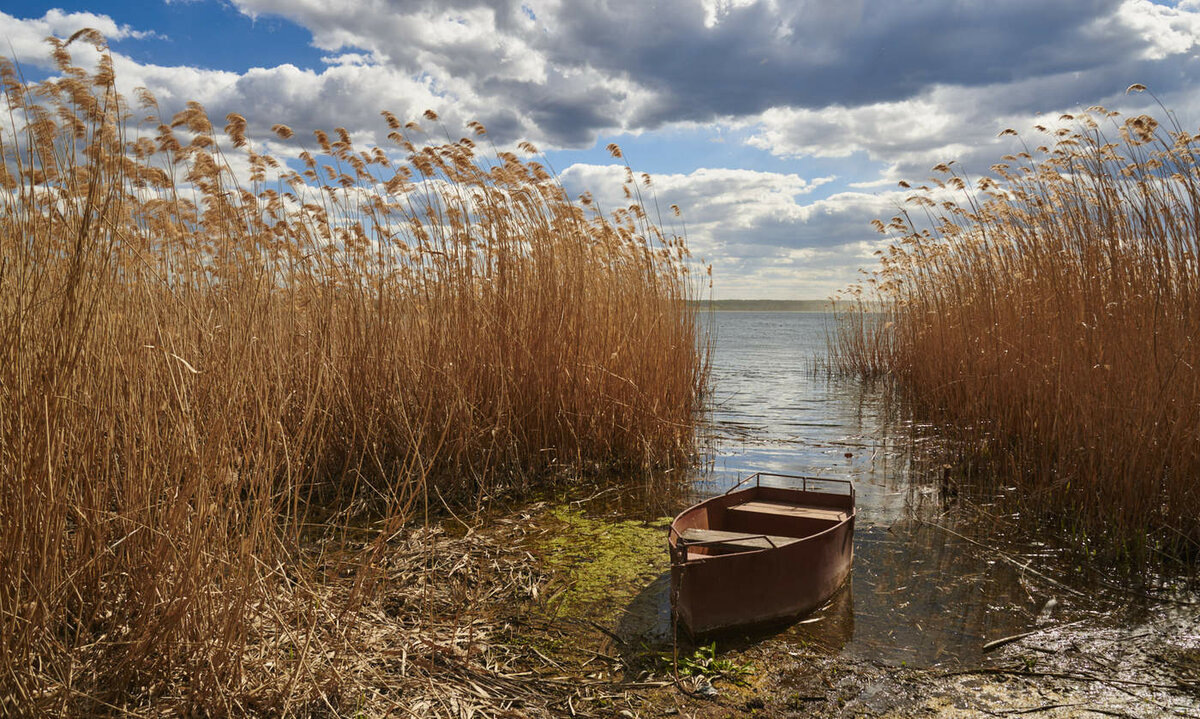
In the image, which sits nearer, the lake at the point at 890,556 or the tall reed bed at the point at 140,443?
the tall reed bed at the point at 140,443

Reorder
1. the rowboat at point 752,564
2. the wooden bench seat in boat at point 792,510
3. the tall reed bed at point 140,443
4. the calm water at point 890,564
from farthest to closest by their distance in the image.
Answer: the wooden bench seat in boat at point 792,510 < the calm water at point 890,564 < the rowboat at point 752,564 < the tall reed bed at point 140,443

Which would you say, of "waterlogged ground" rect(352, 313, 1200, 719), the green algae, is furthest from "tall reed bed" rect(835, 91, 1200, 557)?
the green algae

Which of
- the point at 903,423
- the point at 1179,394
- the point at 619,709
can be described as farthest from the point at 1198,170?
the point at 903,423

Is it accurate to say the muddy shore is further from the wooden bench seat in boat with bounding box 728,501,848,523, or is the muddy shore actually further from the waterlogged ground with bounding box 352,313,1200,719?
the wooden bench seat in boat with bounding box 728,501,848,523

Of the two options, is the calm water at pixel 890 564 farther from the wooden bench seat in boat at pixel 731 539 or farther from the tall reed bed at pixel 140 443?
the tall reed bed at pixel 140 443

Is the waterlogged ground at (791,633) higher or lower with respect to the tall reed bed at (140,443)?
lower

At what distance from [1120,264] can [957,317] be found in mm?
3292

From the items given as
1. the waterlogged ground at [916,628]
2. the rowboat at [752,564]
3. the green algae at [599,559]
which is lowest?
the waterlogged ground at [916,628]

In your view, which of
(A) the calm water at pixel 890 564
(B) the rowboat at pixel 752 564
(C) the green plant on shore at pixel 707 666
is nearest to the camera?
(C) the green plant on shore at pixel 707 666

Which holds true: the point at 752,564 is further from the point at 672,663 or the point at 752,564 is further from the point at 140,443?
the point at 140,443

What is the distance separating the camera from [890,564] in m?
4.42

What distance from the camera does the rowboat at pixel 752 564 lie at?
3301 mm

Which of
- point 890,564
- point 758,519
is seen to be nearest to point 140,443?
point 758,519

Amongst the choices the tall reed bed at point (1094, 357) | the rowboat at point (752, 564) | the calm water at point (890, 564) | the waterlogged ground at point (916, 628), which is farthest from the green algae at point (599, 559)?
the tall reed bed at point (1094, 357)
